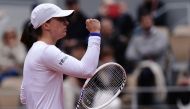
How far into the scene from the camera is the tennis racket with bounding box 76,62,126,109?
19.2ft

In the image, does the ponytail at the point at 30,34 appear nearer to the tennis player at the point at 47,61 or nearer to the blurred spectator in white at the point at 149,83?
the tennis player at the point at 47,61

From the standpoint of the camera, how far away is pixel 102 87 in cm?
598

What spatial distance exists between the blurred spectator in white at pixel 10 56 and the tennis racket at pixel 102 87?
6248 mm

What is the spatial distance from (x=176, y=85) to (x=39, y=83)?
6.14 m

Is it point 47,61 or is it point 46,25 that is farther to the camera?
point 46,25

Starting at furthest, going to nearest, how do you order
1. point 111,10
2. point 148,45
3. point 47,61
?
point 111,10, point 148,45, point 47,61

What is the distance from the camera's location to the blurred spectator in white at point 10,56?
12.1 metres

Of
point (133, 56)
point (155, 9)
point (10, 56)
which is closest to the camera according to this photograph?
point (133, 56)

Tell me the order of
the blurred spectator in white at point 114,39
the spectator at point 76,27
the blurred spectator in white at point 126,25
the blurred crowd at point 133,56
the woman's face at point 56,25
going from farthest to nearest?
the blurred spectator in white at point 126,25 < the spectator at point 76,27 < the blurred spectator in white at point 114,39 < the blurred crowd at point 133,56 < the woman's face at point 56,25

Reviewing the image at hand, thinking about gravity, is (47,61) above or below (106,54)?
above

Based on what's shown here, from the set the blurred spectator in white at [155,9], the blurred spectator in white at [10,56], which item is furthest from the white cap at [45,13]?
the blurred spectator in white at [155,9]

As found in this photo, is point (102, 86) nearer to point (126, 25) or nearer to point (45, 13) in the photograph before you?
point (45, 13)

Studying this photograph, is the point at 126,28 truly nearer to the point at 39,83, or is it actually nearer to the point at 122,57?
the point at 122,57

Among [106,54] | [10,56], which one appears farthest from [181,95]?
[10,56]
